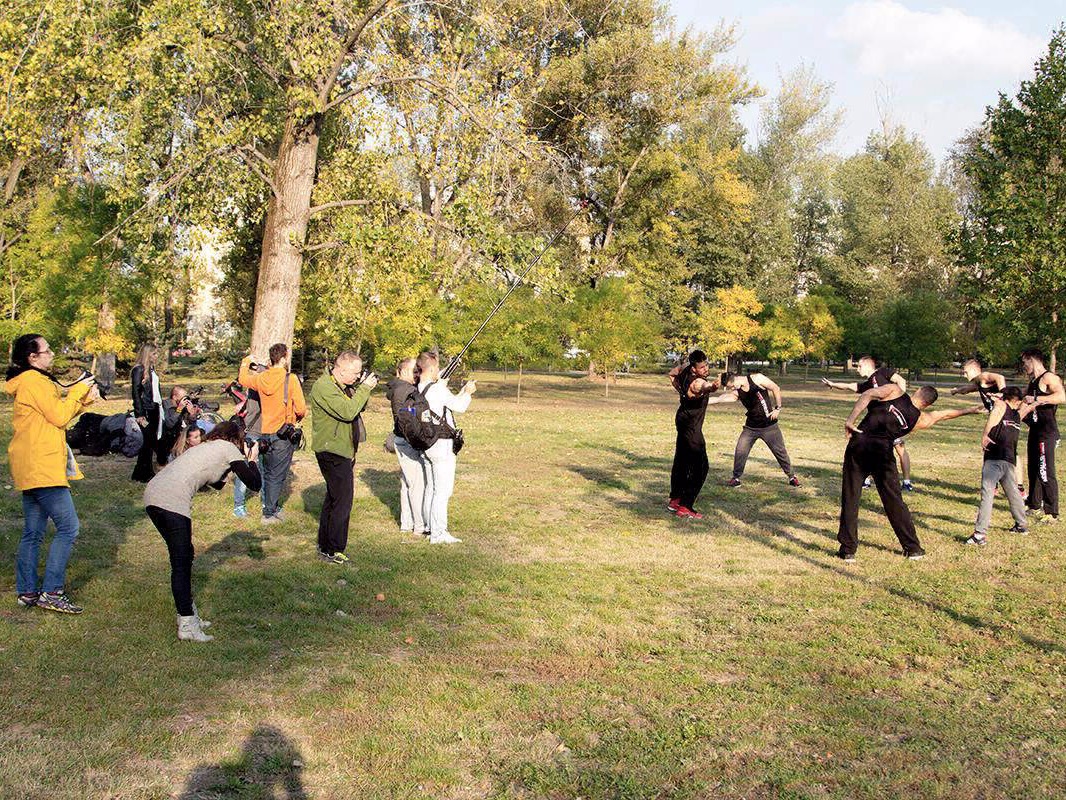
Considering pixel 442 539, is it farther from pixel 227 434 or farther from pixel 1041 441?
pixel 1041 441

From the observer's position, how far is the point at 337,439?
869 cm

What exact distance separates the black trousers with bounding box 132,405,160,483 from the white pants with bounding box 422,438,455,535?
478cm

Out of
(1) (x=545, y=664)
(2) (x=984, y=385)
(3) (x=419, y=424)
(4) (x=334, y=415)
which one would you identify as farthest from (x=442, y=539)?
(2) (x=984, y=385)

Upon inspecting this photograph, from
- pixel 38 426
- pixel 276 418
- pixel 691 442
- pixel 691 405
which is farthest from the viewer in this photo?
pixel 691 405

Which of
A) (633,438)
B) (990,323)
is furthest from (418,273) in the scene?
(990,323)

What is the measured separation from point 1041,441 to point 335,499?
849 centimetres

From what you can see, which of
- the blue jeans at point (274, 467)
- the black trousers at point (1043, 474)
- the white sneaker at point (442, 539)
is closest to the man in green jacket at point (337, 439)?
the white sneaker at point (442, 539)

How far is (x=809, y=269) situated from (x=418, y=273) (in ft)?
176

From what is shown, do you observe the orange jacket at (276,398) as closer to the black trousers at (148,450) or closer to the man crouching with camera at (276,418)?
the man crouching with camera at (276,418)

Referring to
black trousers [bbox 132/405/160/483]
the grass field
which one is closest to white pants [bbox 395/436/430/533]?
the grass field

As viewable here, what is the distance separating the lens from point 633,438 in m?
20.1

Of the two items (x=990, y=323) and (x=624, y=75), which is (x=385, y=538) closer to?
(x=624, y=75)

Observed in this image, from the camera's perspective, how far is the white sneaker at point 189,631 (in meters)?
6.41

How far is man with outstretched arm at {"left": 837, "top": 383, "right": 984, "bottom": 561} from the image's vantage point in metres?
9.09
